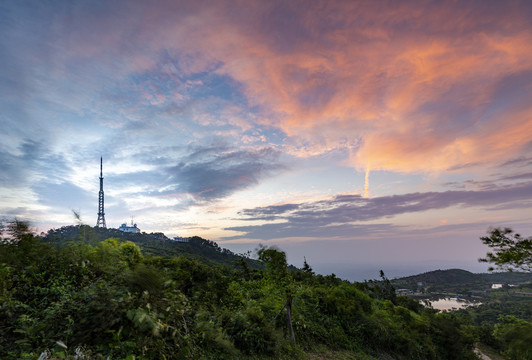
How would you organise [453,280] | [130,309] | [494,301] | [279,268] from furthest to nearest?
[453,280] < [494,301] < [279,268] < [130,309]

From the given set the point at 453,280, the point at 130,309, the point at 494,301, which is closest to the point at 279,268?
the point at 130,309

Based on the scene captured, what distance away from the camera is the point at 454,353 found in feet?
44.7

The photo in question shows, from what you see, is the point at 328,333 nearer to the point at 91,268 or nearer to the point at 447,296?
the point at 91,268

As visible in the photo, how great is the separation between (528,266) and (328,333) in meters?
9.43

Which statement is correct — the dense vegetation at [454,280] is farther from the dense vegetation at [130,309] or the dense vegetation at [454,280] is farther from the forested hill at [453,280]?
the dense vegetation at [130,309]

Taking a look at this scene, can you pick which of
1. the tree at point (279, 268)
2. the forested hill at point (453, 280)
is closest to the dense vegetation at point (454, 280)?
the forested hill at point (453, 280)

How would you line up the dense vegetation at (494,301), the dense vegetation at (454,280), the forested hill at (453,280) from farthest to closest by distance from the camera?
1. the forested hill at (453,280)
2. the dense vegetation at (454,280)
3. the dense vegetation at (494,301)

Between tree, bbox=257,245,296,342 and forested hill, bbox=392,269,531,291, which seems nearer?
tree, bbox=257,245,296,342

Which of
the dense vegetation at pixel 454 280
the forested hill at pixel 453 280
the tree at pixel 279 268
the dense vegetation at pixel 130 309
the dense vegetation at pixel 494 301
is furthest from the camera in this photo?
the forested hill at pixel 453 280

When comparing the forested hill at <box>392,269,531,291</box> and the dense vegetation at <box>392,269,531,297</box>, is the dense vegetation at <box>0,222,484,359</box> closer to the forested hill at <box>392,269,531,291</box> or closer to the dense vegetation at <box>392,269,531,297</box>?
the dense vegetation at <box>392,269,531,297</box>

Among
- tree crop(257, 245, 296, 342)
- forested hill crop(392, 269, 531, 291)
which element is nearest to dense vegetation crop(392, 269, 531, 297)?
forested hill crop(392, 269, 531, 291)

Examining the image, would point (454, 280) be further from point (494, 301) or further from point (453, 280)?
point (494, 301)

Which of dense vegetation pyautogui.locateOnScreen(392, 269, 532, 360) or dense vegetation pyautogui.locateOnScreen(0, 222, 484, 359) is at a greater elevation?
dense vegetation pyautogui.locateOnScreen(0, 222, 484, 359)

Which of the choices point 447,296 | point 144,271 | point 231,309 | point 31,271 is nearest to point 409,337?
point 231,309
